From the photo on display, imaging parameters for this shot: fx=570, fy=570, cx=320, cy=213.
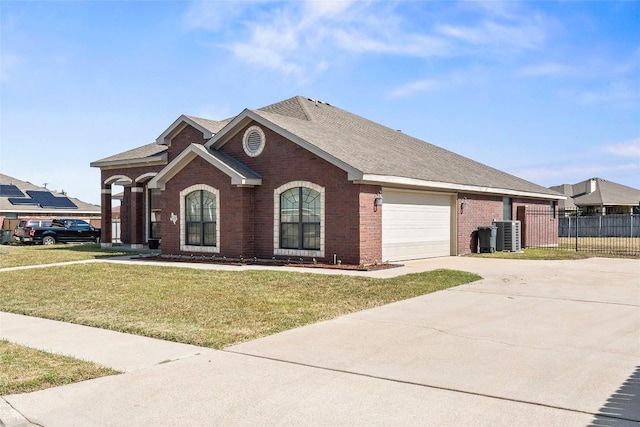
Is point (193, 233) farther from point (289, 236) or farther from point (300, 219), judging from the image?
point (300, 219)

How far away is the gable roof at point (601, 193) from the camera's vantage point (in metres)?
50.2

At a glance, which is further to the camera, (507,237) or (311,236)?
(507,237)

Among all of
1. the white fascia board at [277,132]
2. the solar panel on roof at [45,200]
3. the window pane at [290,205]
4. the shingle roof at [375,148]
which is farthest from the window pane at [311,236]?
the solar panel on roof at [45,200]

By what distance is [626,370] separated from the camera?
6.41 m

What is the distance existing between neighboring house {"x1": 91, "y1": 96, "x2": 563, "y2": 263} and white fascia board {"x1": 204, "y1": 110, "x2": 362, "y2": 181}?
33 mm

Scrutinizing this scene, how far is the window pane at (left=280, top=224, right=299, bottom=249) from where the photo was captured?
1845cm

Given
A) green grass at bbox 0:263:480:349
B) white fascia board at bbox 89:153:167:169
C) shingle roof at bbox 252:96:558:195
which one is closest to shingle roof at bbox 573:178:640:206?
shingle roof at bbox 252:96:558:195

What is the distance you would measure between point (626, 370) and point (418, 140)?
23.8 m

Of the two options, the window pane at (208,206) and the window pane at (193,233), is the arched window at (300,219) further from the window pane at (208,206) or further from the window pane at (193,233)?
the window pane at (193,233)

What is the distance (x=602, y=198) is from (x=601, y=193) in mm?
1542

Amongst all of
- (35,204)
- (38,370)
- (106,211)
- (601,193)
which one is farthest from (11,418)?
(601,193)

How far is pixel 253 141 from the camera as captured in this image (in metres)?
19.6

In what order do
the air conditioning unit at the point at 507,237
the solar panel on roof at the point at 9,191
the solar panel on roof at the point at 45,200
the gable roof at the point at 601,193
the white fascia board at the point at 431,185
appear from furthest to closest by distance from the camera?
1. the gable roof at the point at 601,193
2. the solar panel on roof at the point at 9,191
3. the solar panel on roof at the point at 45,200
4. the air conditioning unit at the point at 507,237
5. the white fascia board at the point at 431,185

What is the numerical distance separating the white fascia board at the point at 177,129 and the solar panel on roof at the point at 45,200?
2440 centimetres
